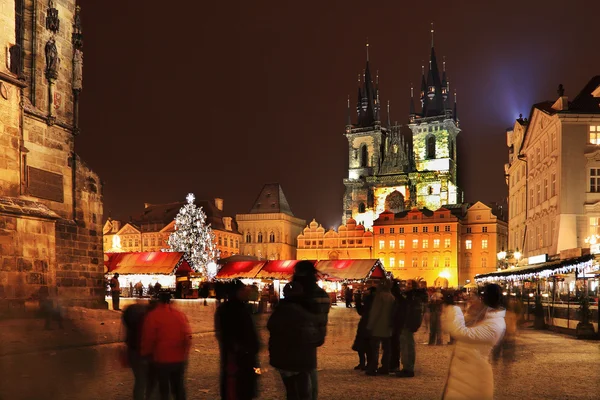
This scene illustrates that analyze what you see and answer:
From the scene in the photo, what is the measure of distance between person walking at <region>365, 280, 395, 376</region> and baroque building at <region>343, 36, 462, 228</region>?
88.9 metres

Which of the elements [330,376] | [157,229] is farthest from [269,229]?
[330,376]

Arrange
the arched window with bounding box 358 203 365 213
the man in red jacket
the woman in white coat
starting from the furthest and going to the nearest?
A: the arched window with bounding box 358 203 365 213
the man in red jacket
the woman in white coat

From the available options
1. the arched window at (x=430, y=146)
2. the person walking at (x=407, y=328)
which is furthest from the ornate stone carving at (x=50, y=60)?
the arched window at (x=430, y=146)

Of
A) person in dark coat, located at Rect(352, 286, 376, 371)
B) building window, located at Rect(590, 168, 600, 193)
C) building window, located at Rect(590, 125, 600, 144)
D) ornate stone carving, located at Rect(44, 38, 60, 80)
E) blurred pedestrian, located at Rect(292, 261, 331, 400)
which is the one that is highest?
ornate stone carving, located at Rect(44, 38, 60, 80)

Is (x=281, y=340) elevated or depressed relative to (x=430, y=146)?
depressed

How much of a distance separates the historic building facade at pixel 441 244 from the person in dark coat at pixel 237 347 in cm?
7975

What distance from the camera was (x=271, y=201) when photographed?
106m

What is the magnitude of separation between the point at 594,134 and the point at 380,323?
Answer: 27.2 metres

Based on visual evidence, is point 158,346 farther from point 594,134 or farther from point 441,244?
point 441,244

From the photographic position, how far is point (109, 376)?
1103 centimetres

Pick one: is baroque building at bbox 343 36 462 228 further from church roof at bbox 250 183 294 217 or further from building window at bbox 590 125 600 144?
building window at bbox 590 125 600 144

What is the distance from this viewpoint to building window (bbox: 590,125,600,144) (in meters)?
34.3

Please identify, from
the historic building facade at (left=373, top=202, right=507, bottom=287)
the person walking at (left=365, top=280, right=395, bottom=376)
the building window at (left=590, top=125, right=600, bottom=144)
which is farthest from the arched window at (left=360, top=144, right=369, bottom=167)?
the person walking at (left=365, top=280, right=395, bottom=376)

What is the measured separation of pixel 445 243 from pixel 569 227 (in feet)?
172
